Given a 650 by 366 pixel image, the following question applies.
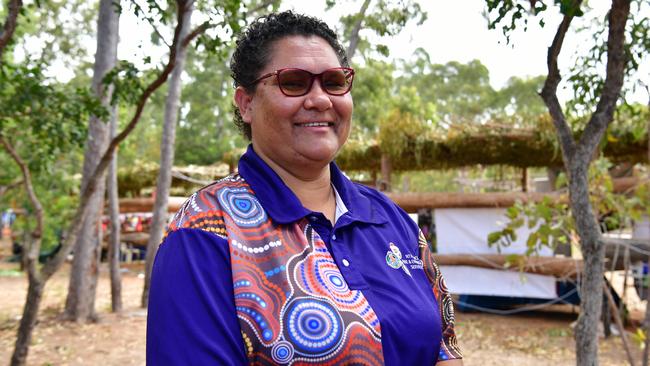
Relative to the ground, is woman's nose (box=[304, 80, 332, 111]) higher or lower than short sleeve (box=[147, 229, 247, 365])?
higher

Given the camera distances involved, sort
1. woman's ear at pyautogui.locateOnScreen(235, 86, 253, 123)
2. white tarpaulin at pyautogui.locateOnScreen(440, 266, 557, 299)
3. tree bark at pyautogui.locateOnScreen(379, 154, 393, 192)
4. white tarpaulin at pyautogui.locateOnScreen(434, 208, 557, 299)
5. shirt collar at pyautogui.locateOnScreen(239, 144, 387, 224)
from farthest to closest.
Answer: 1. tree bark at pyautogui.locateOnScreen(379, 154, 393, 192)
2. white tarpaulin at pyautogui.locateOnScreen(434, 208, 557, 299)
3. white tarpaulin at pyautogui.locateOnScreen(440, 266, 557, 299)
4. woman's ear at pyautogui.locateOnScreen(235, 86, 253, 123)
5. shirt collar at pyautogui.locateOnScreen(239, 144, 387, 224)

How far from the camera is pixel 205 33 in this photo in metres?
4.39

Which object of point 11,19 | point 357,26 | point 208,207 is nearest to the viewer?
point 208,207

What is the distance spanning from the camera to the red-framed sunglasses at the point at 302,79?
1644 millimetres

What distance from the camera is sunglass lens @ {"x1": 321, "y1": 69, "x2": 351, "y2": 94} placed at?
1.69 m

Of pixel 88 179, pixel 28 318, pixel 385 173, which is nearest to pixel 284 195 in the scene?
pixel 28 318

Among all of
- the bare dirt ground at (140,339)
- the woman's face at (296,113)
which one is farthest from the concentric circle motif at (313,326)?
the bare dirt ground at (140,339)

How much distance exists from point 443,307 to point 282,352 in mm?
692

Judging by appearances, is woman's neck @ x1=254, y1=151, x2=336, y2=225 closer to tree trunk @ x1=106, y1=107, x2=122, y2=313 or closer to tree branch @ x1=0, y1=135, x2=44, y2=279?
tree branch @ x1=0, y1=135, x2=44, y2=279

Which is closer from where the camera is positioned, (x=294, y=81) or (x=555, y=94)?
(x=294, y=81)

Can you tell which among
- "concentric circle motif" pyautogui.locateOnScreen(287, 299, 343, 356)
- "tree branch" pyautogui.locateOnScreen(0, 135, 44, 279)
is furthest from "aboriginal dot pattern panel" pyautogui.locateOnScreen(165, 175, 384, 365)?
"tree branch" pyautogui.locateOnScreen(0, 135, 44, 279)

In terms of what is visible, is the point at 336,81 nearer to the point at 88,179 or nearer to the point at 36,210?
the point at 36,210

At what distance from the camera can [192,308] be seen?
1.31 meters

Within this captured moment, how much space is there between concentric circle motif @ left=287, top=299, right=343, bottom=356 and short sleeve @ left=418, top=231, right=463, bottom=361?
1.64ft
